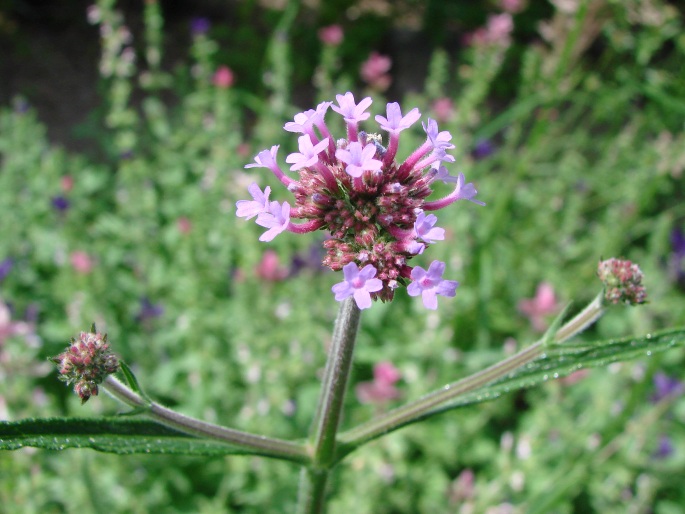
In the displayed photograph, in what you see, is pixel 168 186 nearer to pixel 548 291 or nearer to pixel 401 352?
pixel 401 352

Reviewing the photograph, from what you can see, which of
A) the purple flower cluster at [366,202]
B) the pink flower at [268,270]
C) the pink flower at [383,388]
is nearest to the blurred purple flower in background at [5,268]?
the pink flower at [268,270]

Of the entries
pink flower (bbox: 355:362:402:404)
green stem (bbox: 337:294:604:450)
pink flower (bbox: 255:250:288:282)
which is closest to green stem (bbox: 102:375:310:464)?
green stem (bbox: 337:294:604:450)

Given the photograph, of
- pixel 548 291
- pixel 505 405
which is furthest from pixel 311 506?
pixel 548 291

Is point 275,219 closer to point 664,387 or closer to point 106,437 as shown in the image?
point 106,437

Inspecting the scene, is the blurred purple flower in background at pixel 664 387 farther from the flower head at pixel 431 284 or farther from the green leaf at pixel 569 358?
the flower head at pixel 431 284

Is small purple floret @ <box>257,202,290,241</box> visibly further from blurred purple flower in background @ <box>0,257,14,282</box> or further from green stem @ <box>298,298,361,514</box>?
blurred purple flower in background @ <box>0,257,14,282</box>
